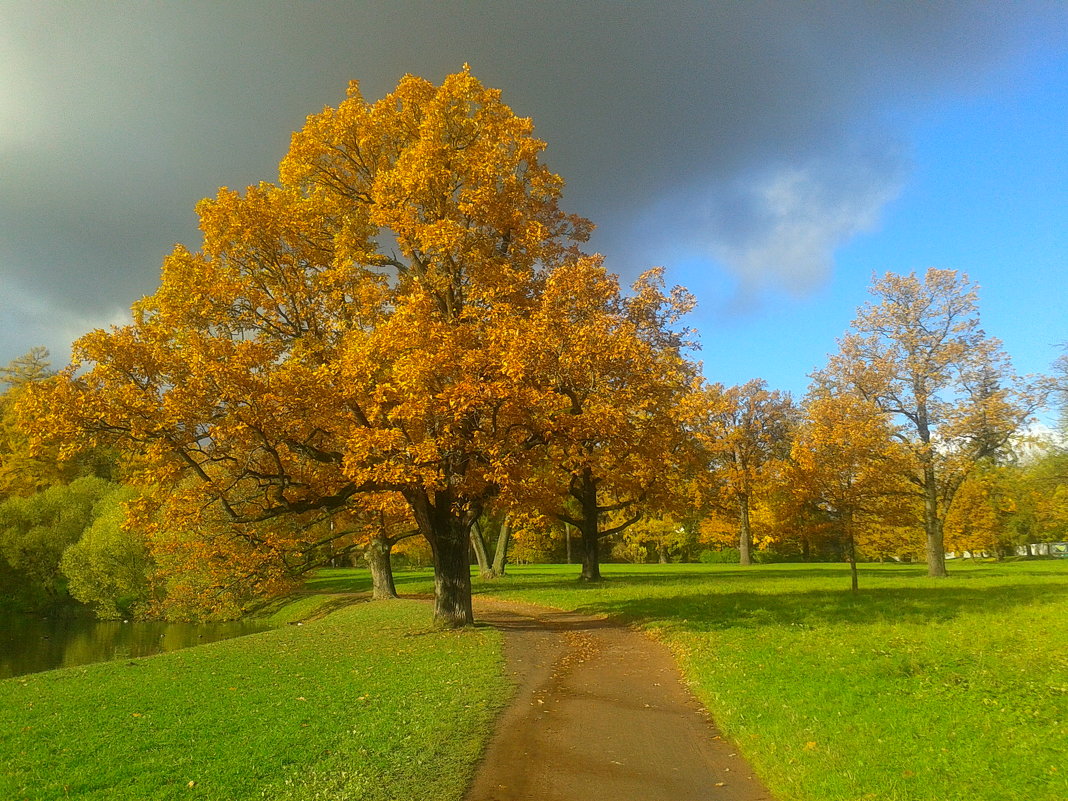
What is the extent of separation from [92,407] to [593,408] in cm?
1081

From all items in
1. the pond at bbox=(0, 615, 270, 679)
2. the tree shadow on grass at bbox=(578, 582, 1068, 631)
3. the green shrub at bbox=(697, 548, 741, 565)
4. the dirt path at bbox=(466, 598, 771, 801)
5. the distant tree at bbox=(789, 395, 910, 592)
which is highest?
the distant tree at bbox=(789, 395, 910, 592)

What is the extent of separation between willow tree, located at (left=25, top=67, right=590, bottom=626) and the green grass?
3.72 meters

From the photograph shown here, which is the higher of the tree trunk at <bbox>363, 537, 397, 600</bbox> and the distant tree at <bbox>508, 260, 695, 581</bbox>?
the distant tree at <bbox>508, 260, 695, 581</bbox>

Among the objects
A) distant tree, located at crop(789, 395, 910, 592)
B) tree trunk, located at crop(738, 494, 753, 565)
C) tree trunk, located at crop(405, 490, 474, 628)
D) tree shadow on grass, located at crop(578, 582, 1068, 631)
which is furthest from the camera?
tree trunk, located at crop(738, 494, 753, 565)

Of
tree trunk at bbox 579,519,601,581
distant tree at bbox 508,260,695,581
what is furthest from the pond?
distant tree at bbox 508,260,695,581

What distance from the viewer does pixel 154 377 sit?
14406 millimetres

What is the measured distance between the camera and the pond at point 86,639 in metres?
24.9

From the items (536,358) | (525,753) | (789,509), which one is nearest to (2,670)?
(536,358)

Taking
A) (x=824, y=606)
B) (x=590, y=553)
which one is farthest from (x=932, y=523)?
(x=590, y=553)

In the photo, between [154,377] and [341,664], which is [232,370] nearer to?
[154,377]

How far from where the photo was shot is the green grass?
7.09 m

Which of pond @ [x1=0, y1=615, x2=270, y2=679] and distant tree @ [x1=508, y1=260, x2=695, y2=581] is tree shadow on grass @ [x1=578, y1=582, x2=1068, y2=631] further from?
pond @ [x1=0, y1=615, x2=270, y2=679]

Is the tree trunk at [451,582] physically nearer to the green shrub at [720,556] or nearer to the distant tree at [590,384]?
the distant tree at [590,384]

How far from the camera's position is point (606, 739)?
867cm
